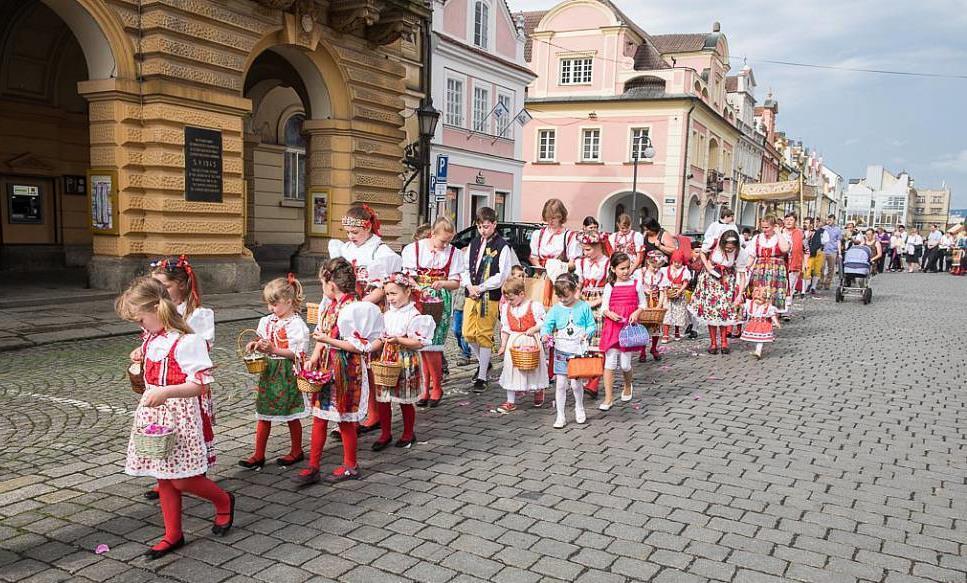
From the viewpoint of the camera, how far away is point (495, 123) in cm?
2777

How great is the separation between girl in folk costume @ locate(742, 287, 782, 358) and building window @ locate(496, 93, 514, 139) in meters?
18.4

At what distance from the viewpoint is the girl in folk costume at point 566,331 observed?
651 cm

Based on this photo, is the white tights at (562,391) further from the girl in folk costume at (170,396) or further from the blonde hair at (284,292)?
the girl in folk costume at (170,396)

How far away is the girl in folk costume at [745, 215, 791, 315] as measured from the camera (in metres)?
11.7

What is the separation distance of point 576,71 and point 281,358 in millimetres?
38370

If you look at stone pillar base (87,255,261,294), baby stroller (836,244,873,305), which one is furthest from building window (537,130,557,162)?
stone pillar base (87,255,261,294)

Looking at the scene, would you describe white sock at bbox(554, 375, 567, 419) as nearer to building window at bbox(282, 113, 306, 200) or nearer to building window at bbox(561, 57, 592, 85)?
building window at bbox(282, 113, 306, 200)

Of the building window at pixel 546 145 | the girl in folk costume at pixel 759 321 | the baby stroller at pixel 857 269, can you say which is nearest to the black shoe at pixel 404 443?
the girl in folk costume at pixel 759 321

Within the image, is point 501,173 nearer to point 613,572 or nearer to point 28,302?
point 28,302

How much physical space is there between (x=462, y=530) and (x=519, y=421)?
8.02 ft

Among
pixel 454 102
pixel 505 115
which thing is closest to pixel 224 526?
pixel 454 102

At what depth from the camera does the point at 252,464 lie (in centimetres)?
515

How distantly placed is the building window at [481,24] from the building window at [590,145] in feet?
49.9

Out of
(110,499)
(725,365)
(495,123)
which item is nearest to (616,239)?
(725,365)
